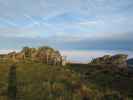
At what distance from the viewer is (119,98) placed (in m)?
18.6

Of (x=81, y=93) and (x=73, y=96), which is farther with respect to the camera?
(x=81, y=93)

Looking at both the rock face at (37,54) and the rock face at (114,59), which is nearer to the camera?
the rock face at (114,59)

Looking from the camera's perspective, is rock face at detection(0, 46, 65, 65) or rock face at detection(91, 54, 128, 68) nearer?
rock face at detection(91, 54, 128, 68)

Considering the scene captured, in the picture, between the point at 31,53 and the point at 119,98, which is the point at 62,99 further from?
the point at 31,53

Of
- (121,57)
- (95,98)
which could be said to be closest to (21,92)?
(95,98)

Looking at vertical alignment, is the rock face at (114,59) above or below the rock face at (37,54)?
below

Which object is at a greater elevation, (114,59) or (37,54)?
(37,54)

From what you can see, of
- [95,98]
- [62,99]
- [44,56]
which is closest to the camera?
[62,99]

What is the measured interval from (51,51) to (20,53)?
1247 cm

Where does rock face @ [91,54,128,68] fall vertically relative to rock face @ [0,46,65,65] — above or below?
below

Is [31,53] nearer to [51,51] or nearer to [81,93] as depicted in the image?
[51,51]

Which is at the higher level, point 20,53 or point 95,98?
point 20,53

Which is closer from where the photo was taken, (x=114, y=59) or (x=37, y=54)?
(x=114, y=59)

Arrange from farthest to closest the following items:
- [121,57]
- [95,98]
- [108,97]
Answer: [121,57], [108,97], [95,98]
